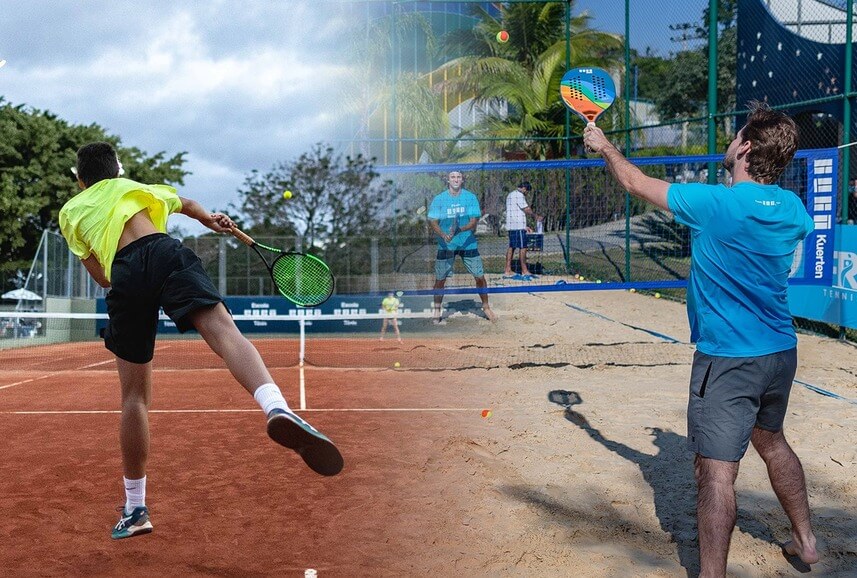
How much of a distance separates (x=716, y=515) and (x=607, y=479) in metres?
1.86

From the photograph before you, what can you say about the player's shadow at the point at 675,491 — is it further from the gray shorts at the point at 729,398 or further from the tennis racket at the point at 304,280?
the tennis racket at the point at 304,280

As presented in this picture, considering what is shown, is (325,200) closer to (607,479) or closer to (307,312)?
(307,312)

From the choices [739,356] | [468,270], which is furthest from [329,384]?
[739,356]

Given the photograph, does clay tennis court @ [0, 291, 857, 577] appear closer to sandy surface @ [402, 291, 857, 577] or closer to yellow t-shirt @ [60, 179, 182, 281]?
sandy surface @ [402, 291, 857, 577]

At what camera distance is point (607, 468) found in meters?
5.21

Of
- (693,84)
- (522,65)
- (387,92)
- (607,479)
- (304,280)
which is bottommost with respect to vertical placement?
(607,479)

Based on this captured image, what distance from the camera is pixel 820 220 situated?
977 cm

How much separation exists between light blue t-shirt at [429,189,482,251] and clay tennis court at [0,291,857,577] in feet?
4.53

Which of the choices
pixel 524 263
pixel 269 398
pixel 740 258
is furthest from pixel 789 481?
pixel 524 263

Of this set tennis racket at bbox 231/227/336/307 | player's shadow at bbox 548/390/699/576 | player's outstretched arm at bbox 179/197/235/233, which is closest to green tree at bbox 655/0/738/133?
player's shadow at bbox 548/390/699/576

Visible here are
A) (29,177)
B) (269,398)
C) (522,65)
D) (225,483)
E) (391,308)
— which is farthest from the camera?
(29,177)

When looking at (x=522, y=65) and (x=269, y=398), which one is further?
(x=522, y=65)

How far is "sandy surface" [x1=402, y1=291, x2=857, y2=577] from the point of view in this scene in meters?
3.83

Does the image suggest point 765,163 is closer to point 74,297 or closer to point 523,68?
point 74,297
